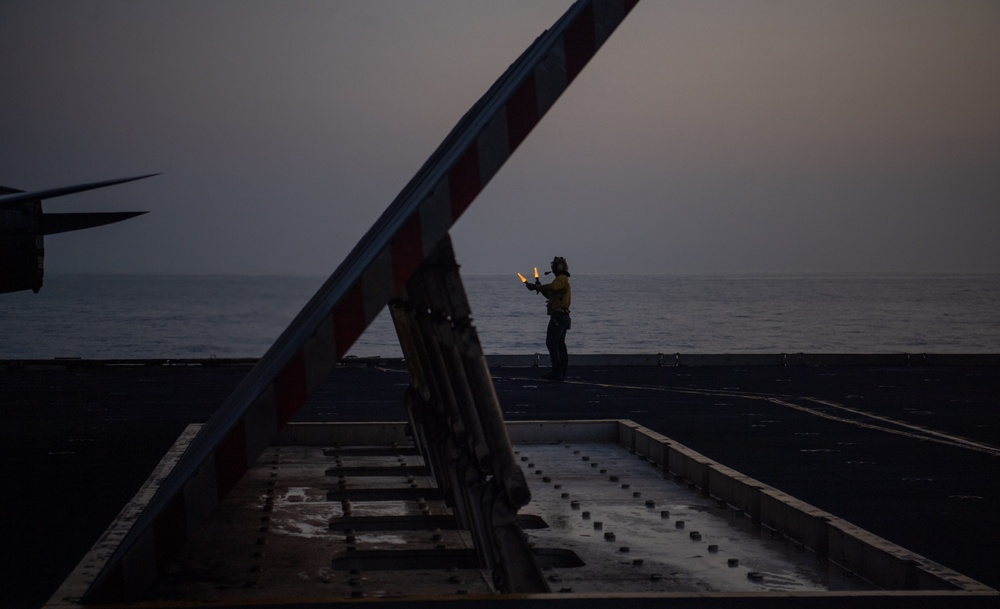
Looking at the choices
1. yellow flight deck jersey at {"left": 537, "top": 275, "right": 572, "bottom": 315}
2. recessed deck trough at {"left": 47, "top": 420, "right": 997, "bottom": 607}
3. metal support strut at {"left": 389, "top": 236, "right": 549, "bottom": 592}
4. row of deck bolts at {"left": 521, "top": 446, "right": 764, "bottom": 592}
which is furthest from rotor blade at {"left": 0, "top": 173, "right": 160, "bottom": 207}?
yellow flight deck jersey at {"left": 537, "top": 275, "right": 572, "bottom": 315}

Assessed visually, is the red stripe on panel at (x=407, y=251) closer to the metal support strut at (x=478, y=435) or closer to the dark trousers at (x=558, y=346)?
the metal support strut at (x=478, y=435)

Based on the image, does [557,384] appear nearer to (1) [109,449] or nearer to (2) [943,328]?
(1) [109,449]

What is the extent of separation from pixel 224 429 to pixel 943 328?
262 feet

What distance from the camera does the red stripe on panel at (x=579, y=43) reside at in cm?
470

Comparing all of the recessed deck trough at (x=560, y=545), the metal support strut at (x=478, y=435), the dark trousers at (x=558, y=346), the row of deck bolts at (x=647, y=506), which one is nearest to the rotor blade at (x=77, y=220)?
the recessed deck trough at (x=560, y=545)

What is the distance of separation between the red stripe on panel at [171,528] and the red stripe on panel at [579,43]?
2.24 m

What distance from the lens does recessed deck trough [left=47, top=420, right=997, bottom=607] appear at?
16.5 feet

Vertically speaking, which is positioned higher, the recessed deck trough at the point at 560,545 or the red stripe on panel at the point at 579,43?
the red stripe on panel at the point at 579,43

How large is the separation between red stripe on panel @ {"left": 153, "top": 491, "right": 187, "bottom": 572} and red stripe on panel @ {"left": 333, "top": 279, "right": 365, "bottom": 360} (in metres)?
0.83

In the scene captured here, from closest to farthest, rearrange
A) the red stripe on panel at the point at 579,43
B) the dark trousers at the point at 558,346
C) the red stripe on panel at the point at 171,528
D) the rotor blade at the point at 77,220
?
the red stripe on panel at the point at 171,528 < the red stripe on panel at the point at 579,43 < the rotor blade at the point at 77,220 < the dark trousers at the point at 558,346

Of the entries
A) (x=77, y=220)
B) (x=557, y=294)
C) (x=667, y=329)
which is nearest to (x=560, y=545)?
(x=77, y=220)

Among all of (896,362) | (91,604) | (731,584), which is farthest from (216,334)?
(896,362)

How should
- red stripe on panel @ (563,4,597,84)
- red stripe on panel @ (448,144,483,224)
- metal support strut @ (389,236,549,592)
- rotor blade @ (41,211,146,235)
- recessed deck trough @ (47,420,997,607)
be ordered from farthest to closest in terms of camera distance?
1. rotor blade @ (41,211,146,235)
2. recessed deck trough @ (47,420,997,607)
3. metal support strut @ (389,236,549,592)
4. red stripe on panel @ (563,4,597,84)
5. red stripe on panel @ (448,144,483,224)

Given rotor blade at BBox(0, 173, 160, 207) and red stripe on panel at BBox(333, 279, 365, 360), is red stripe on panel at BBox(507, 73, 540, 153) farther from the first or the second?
rotor blade at BBox(0, 173, 160, 207)
